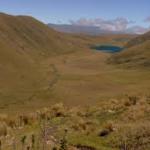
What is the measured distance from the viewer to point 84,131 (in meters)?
14.4

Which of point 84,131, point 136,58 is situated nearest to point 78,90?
point 84,131

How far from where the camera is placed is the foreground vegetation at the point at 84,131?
11477 mm

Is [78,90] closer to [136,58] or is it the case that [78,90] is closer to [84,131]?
[84,131]

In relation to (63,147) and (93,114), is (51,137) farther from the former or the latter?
(93,114)

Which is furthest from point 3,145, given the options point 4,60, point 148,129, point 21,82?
point 4,60

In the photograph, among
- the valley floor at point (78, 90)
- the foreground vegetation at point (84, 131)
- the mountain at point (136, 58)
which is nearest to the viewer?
the foreground vegetation at point (84, 131)

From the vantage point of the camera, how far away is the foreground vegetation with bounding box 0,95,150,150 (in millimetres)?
11477

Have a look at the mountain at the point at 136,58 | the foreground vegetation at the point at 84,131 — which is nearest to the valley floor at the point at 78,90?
the foreground vegetation at the point at 84,131

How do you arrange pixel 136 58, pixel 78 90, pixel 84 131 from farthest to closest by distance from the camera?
pixel 136 58
pixel 78 90
pixel 84 131

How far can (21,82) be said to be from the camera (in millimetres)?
72250

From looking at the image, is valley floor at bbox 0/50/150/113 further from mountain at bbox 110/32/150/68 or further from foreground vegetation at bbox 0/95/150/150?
mountain at bbox 110/32/150/68

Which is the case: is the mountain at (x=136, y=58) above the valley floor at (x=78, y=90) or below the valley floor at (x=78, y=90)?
above

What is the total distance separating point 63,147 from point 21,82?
63794 millimetres

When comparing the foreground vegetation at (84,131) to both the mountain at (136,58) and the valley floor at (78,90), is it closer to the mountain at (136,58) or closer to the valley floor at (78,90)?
the valley floor at (78,90)
